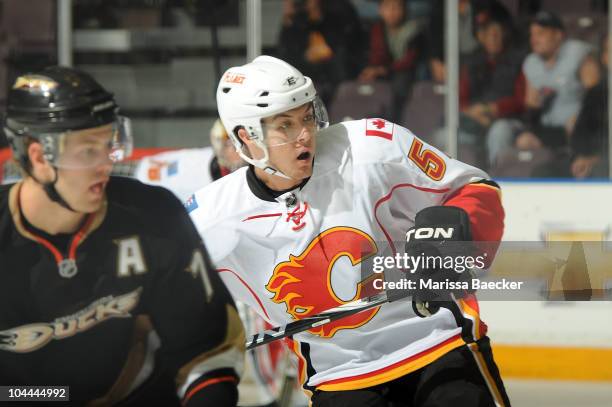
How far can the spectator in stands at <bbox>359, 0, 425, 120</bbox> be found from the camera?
3.58 m

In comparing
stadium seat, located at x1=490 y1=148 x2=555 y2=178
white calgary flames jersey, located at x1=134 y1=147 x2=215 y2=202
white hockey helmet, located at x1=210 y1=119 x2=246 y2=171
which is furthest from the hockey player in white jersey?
stadium seat, located at x1=490 y1=148 x2=555 y2=178

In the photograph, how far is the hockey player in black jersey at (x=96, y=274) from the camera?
1.55 meters

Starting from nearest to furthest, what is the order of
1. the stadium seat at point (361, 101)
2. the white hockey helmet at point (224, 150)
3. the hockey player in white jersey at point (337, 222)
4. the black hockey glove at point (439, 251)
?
1. the black hockey glove at point (439, 251)
2. the hockey player in white jersey at point (337, 222)
3. the white hockey helmet at point (224, 150)
4. the stadium seat at point (361, 101)

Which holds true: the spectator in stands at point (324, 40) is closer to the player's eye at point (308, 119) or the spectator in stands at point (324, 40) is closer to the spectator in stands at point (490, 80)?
the spectator in stands at point (490, 80)

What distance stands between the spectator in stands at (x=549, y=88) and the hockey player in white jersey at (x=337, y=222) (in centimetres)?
146

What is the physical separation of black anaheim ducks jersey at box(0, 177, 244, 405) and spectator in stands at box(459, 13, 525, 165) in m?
2.01

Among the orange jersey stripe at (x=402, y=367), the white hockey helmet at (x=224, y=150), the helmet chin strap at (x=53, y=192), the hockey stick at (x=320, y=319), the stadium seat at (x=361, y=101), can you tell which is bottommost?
the orange jersey stripe at (x=402, y=367)

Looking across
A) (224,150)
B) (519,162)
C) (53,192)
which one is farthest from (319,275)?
(519,162)

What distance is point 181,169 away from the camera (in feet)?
10.2

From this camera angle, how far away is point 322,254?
199cm

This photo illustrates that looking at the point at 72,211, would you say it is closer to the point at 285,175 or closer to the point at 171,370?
the point at 171,370

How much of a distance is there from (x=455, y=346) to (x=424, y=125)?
1528 millimetres

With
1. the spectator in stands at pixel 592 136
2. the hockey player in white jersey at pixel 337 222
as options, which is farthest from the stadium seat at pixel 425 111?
the hockey player in white jersey at pixel 337 222

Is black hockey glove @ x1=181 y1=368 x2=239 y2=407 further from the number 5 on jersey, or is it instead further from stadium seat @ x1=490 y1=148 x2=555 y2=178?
stadium seat @ x1=490 y1=148 x2=555 y2=178
